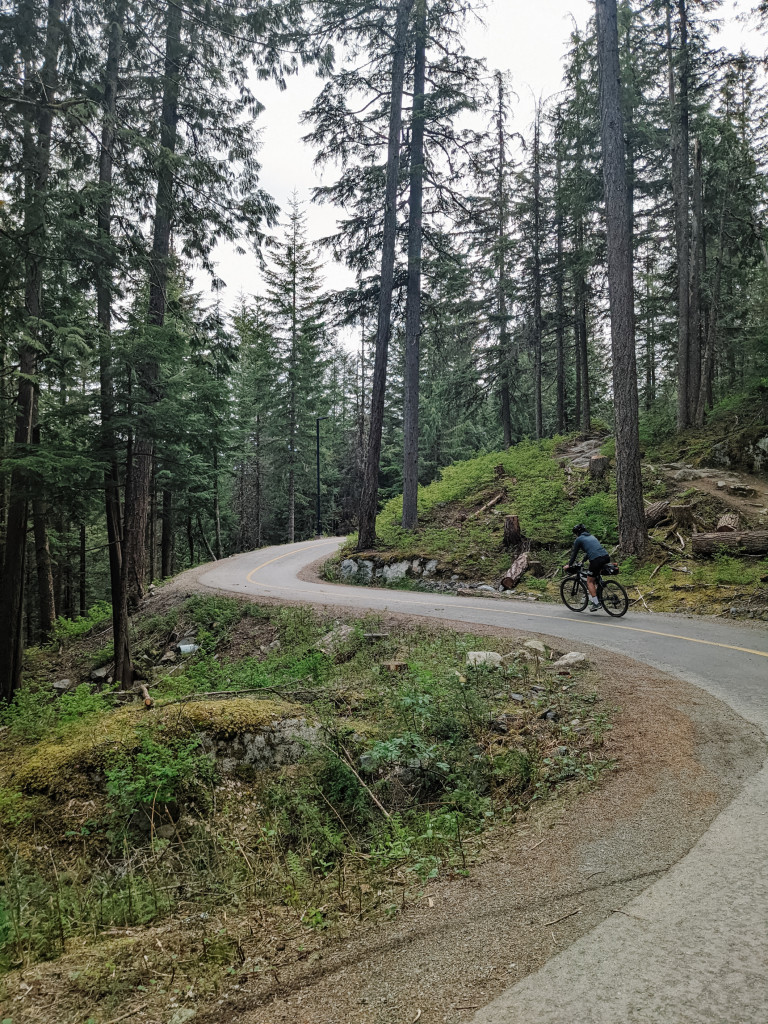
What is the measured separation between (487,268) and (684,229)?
32.3ft

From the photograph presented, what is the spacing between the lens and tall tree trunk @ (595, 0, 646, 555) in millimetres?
13219

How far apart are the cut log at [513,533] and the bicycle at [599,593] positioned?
13.7ft

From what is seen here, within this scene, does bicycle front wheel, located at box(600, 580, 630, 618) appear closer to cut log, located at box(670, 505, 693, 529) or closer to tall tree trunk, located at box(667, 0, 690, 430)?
cut log, located at box(670, 505, 693, 529)

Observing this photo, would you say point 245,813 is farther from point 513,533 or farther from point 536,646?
point 513,533

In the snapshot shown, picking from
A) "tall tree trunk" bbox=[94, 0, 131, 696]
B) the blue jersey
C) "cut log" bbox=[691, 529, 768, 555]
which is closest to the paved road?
the blue jersey

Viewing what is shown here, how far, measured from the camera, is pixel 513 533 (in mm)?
16859

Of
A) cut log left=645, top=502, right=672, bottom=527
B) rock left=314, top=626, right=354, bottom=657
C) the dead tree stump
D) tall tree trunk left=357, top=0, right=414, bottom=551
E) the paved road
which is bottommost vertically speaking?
rock left=314, top=626, right=354, bottom=657

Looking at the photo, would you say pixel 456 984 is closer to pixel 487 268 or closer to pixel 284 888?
pixel 284 888

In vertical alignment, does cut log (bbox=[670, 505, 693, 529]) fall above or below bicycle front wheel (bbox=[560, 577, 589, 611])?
above

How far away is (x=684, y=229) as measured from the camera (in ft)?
71.7

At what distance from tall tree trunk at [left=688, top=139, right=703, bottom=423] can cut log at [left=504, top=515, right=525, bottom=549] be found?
11.3 meters

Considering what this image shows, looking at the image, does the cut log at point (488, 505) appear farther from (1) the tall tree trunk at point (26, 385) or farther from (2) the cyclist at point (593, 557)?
(1) the tall tree trunk at point (26, 385)

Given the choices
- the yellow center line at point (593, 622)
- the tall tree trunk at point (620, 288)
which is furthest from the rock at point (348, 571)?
the tall tree trunk at point (620, 288)

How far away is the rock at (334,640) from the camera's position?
10.0 m
